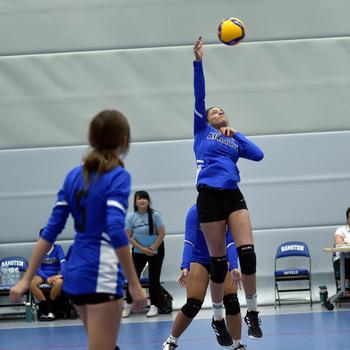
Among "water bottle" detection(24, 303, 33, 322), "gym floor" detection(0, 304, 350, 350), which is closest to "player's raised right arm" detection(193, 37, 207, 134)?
"gym floor" detection(0, 304, 350, 350)

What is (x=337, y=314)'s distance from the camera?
32.9ft

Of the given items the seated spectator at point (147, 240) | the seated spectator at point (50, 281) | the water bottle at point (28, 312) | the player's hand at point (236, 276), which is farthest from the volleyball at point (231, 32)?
the water bottle at point (28, 312)

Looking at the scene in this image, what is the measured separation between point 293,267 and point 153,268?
2.17 metres

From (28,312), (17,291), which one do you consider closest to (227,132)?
(17,291)

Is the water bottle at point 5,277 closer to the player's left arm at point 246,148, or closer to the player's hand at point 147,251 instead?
the player's hand at point 147,251

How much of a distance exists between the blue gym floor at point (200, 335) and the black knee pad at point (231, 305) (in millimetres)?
1031

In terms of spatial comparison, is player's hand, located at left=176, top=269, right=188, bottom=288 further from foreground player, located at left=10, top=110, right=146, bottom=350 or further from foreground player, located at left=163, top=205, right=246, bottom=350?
foreground player, located at left=10, top=110, right=146, bottom=350

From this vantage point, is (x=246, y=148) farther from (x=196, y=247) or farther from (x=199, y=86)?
(x=196, y=247)

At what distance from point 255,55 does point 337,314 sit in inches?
158

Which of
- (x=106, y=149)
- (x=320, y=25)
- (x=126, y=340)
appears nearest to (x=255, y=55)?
(x=320, y=25)

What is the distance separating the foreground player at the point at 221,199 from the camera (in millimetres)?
6207

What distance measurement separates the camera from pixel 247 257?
612 cm

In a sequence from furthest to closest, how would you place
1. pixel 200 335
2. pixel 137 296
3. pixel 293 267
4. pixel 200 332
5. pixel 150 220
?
1. pixel 293 267
2. pixel 150 220
3. pixel 200 332
4. pixel 200 335
5. pixel 137 296

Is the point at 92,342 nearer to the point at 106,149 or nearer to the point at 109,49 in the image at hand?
the point at 106,149
